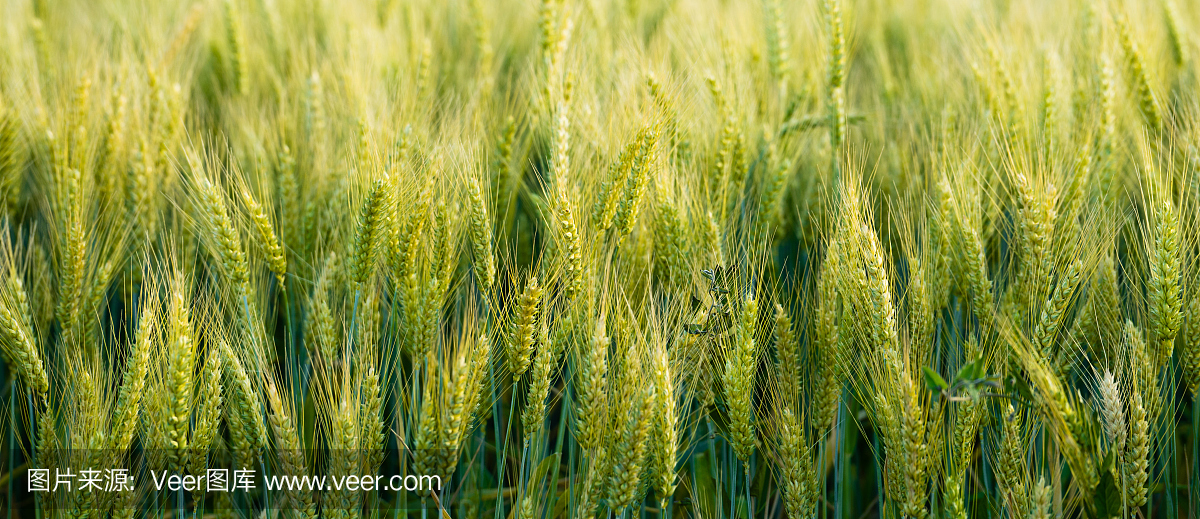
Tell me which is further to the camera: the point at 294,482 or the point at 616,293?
the point at 616,293

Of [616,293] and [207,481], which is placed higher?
[616,293]

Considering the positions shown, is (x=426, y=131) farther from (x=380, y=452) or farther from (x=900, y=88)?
(x=900, y=88)

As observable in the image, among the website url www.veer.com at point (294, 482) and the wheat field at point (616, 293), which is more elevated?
the wheat field at point (616, 293)

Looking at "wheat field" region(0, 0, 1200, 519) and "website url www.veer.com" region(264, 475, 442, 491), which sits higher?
"wheat field" region(0, 0, 1200, 519)

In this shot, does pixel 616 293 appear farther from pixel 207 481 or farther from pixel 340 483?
pixel 207 481

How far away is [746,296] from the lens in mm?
1370

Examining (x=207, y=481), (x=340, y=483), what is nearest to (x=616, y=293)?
(x=340, y=483)

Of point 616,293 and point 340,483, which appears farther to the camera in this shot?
point 616,293

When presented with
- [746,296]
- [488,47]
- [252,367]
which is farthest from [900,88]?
[252,367]

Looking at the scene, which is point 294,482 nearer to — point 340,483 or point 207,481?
point 340,483

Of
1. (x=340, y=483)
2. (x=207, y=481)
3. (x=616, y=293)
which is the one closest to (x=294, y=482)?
(x=340, y=483)

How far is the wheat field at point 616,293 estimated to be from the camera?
1.32 m

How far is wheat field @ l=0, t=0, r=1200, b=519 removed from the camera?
1.32 meters

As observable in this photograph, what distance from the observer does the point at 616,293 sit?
57.6 inches
